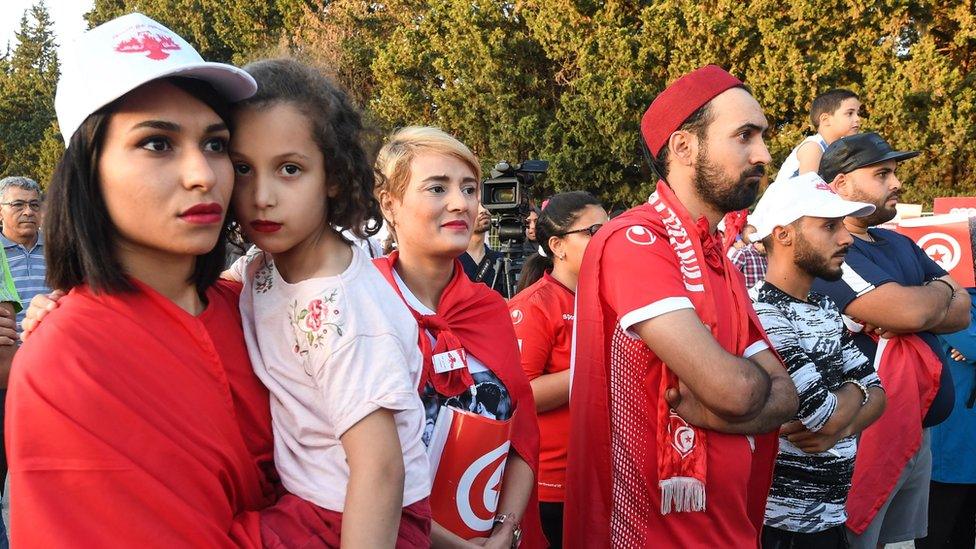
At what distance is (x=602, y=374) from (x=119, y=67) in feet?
5.20

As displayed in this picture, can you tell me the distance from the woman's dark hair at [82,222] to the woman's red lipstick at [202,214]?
0.14 m

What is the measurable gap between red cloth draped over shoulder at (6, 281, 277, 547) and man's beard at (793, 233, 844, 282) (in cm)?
224

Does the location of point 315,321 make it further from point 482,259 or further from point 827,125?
point 827,125

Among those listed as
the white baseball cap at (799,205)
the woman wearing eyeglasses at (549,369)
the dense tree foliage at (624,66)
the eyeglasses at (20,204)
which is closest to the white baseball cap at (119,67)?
the woman wearing eyeglasses at (549,369)

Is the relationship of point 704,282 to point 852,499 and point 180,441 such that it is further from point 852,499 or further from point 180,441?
point 852,499

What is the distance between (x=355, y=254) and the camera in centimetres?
171

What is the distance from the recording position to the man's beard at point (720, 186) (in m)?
2.48

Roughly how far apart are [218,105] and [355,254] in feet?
1.35

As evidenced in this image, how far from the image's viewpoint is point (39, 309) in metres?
1.51

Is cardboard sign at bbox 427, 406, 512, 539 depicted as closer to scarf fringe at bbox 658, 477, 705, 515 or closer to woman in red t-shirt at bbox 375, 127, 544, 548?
woman in red t-shirt at bbox 375, 127, 544, 548

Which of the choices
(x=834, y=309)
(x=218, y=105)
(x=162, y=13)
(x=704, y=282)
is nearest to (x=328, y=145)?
(x=218, y=105)

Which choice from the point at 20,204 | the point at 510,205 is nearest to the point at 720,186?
the point at 510,205

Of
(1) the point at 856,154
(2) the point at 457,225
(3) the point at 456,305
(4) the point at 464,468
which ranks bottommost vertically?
(4) the point at 464,468

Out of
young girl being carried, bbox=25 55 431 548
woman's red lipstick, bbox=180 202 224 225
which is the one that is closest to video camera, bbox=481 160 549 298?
young girl being carried, bbox=25 55 431 548
